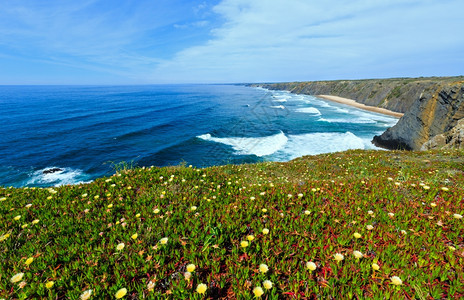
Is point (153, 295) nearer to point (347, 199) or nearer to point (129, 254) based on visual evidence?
point (129, 254)

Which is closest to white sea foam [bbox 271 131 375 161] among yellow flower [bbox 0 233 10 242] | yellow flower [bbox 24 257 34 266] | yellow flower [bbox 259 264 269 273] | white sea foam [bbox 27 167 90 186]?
white sea foam [bbox 27 167 90 186]

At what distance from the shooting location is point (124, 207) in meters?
4.16

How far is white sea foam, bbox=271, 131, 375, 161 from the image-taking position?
30.1 m

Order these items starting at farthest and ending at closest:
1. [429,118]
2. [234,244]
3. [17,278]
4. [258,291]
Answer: [429,118] → [234,244] → [17,278] → [258,291]

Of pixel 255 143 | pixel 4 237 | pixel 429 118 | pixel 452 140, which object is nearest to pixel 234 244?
pixel 4 237

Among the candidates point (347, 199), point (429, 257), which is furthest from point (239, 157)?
point (429, 257)

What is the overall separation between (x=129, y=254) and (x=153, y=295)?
843 mm

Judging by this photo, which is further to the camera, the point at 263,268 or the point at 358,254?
the point at 358,254

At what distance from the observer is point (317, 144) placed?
34.5 m

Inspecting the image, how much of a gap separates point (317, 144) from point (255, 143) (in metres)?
10.5

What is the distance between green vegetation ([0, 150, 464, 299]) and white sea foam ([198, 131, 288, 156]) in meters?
25.4

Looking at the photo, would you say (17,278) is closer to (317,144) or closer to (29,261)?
(29,261)

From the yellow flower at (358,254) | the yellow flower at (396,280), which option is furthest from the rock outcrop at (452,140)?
the yellow flower at (396,280)

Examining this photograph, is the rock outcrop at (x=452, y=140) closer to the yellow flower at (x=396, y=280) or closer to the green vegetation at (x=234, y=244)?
the green vegetation at (x=234, y=244)
